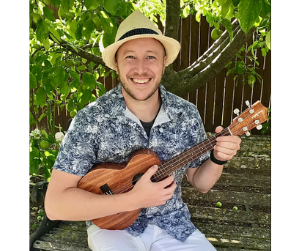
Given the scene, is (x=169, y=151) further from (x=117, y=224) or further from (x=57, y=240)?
(x=57, y=240)

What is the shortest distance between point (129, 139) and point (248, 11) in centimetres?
90

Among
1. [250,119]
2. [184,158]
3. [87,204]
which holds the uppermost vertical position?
[250,119]

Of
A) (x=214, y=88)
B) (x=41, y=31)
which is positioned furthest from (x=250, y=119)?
(x=214, y=88)

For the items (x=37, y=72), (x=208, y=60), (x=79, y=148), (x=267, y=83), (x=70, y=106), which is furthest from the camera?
(x=267, y=83)

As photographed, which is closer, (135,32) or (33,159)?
(135,32)

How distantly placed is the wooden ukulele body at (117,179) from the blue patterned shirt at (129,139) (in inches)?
2.5

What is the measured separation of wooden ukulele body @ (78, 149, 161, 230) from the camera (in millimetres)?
1596

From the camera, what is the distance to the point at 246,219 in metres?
2.29

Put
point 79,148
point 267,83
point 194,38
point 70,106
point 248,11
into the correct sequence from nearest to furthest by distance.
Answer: point 248,11 → point 79,148 → point 70,106 → point 267,83 → point 194,38

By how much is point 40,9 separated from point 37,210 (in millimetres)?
2107

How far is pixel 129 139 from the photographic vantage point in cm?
169

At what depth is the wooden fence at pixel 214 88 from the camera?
4547mm

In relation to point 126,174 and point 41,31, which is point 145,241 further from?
point 41,31
